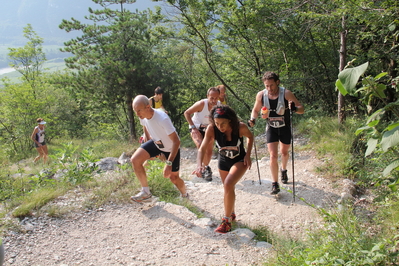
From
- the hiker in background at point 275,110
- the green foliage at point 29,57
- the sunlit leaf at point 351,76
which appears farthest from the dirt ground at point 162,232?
the green foliage at point 29,57

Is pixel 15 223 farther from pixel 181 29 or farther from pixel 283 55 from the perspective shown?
pixel 283 55

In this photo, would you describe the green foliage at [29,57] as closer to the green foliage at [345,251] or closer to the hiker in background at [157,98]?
the hiker in background at [157,98]

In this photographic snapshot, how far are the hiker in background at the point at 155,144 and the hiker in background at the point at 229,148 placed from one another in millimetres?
776

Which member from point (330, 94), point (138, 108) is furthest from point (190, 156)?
point (138, 108)

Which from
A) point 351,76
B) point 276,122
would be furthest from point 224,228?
point 351,76

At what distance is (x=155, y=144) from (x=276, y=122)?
2.11 meters

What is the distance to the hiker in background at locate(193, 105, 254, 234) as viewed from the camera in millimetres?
3980

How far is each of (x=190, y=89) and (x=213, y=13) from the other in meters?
5.36

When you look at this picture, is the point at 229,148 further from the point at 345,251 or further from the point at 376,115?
the point at 376,115

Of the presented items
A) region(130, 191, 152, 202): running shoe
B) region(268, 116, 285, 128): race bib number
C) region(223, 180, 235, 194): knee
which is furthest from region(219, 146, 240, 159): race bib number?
region(130, 191, 152, 202): running shoe

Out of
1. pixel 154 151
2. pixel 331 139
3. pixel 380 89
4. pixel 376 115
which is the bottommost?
pixel 331 139

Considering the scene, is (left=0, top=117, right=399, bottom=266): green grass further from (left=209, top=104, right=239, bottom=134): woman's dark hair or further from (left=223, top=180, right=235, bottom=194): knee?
(left=209, top=104, right=239, bottom=134): woman's dark hair

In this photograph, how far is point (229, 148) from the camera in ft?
13.5

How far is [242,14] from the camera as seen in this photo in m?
10.3
